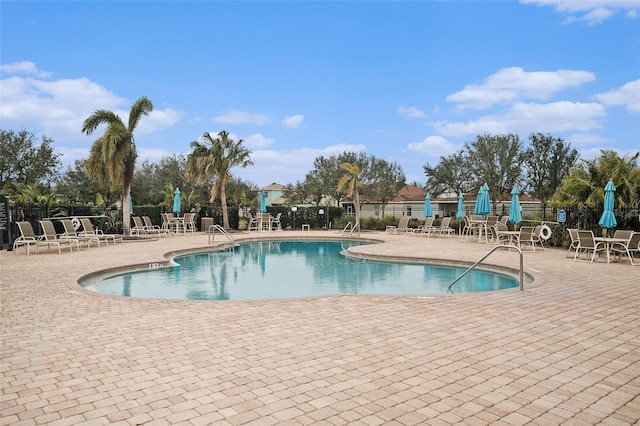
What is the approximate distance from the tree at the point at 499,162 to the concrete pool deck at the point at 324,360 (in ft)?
108

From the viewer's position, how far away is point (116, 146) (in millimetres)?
18203

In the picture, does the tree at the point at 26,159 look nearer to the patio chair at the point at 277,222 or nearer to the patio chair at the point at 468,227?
the patio chair at the point at 277,222

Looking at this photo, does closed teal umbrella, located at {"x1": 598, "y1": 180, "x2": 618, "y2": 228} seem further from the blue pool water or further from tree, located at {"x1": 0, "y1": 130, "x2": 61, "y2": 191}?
tree, located at {"x1": 0, "y1": 130, "x2": 61, "y2": 191}

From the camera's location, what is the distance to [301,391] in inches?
123

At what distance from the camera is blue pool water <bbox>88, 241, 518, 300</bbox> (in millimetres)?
8562

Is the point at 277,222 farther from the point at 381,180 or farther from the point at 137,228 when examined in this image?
the point at 381,180

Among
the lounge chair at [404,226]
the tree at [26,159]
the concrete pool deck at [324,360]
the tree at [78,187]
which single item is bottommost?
the concrete pool deck at [324,360]

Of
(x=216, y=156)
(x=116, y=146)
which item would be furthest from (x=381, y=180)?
(x=116, y=146)

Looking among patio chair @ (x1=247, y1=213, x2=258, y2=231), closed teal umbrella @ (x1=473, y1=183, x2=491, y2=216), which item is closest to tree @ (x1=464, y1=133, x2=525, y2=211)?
patio chair @ (x1=247, y1=213, x2=258, y2=231)

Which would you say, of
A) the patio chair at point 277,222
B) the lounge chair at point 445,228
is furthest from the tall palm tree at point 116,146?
the lounge chair at point 445,228

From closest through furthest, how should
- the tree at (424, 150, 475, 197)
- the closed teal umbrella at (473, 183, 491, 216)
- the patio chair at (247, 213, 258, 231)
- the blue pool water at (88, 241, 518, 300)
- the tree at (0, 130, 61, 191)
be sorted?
the blue pool water at (88, 241, 518, 300)
the closed teal umbrella at (473, 183, 491, 216)
the patio chair at (247, 213, 258, 231)
the tree at (0, 130, 61, 191)
the tree at (424, 150, 475, 197)

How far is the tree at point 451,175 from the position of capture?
39875 mm

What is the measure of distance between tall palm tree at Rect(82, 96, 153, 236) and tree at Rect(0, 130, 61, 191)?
1477 centimetres

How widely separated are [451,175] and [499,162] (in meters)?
4.27
